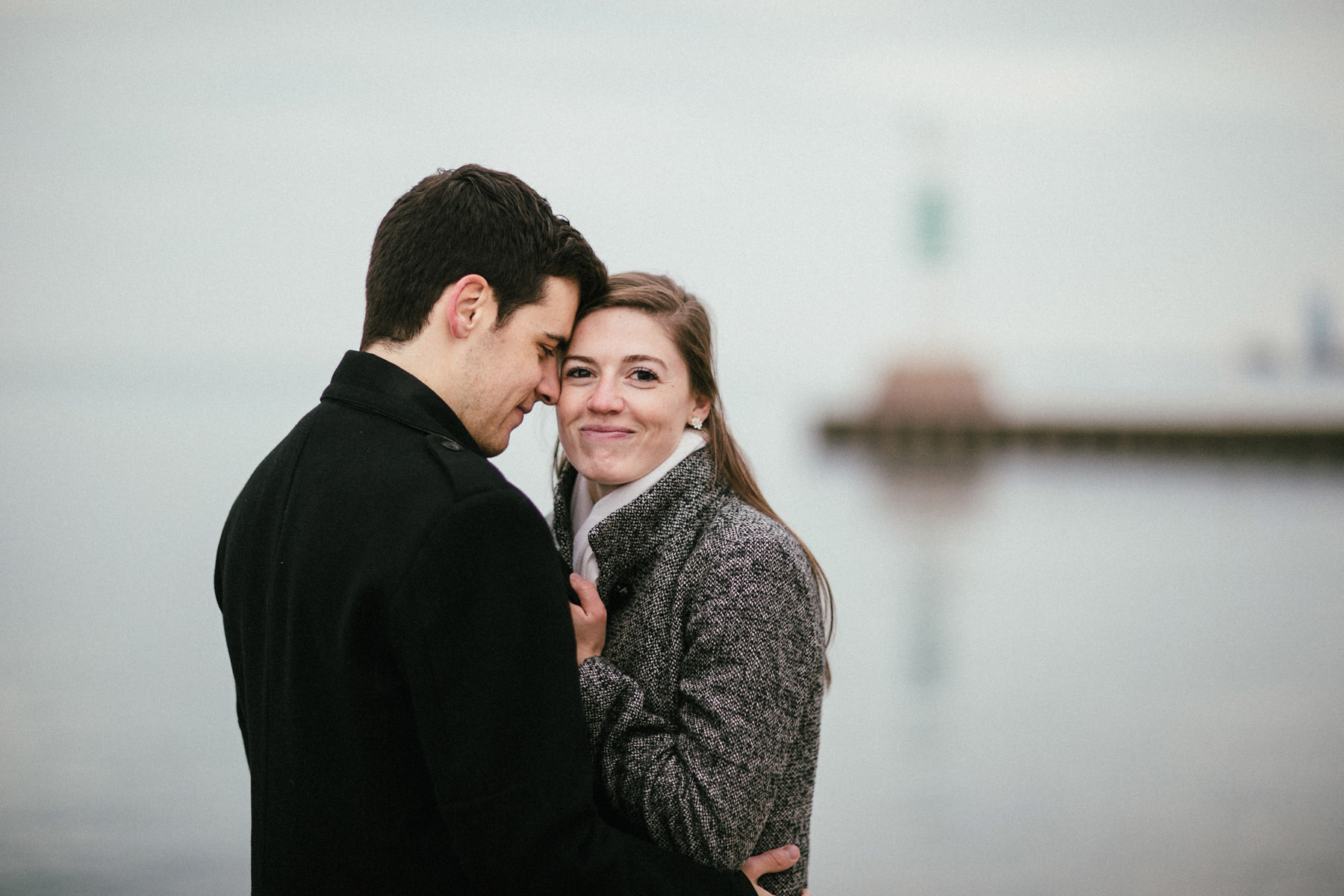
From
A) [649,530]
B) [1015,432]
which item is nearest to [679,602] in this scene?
[649,530]

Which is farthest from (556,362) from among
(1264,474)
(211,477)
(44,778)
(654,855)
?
(1264,474)

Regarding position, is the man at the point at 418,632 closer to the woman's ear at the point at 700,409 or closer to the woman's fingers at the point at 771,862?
the woman's fingers at the point at 771,862

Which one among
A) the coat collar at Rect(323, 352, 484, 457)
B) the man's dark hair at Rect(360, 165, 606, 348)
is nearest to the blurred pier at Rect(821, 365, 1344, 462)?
the man's dark hair at Rect(360, 165, 606, 348)

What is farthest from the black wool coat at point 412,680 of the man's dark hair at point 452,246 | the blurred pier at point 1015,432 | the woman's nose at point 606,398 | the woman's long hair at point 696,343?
the blurred pier at point 1015,432

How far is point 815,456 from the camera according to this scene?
24.3m

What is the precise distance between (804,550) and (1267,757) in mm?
3893

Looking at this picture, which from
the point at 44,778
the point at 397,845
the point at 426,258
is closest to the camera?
the point at 397,845

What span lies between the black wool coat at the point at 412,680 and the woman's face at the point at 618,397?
0.40m

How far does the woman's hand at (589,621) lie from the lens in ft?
4.64

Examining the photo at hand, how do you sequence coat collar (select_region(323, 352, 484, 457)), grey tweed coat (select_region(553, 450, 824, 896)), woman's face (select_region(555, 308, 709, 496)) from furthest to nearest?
1. woman's face (select_region(555, 308, 709, 496))
2. grey tweed coat (select_region(553, 450, 824, 896))
3. coat collar (select_region(323, 352, 484, 457))

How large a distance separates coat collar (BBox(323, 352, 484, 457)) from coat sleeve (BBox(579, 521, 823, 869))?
0.39 meters

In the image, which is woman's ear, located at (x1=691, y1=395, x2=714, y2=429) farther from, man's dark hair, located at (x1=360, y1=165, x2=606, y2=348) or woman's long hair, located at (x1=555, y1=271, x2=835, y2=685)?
man's dark hair, located at (x1=360, y1=165, x2=606, y2=348)

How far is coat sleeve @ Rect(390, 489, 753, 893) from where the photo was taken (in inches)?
39.5

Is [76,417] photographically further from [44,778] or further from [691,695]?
[691,695]
